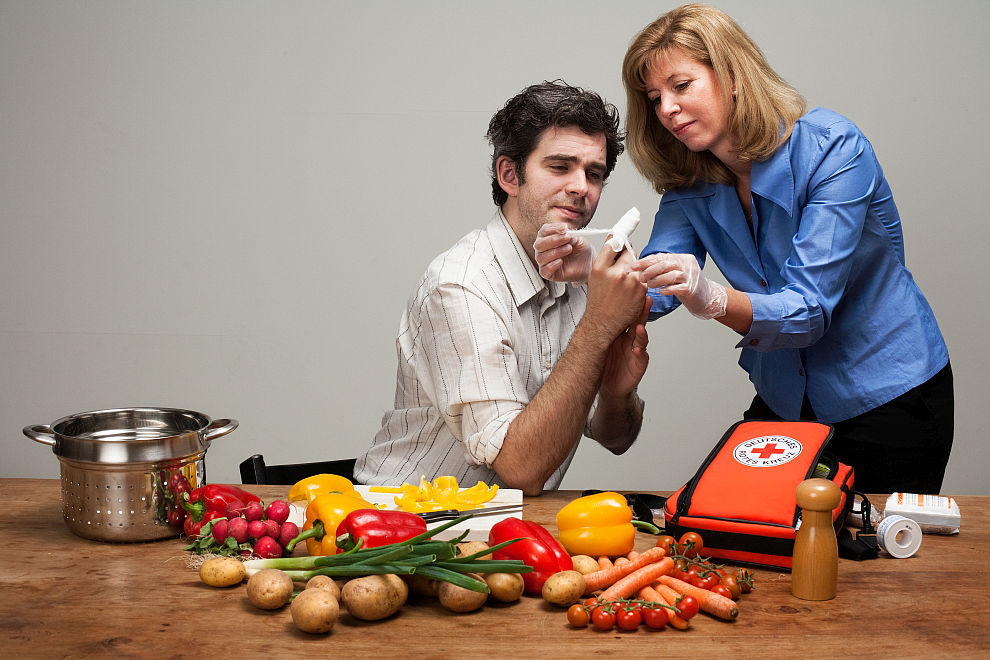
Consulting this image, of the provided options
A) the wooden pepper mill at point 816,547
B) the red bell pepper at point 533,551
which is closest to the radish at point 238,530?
the red bell pepper at point 533,551

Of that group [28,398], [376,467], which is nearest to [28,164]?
[28,398]

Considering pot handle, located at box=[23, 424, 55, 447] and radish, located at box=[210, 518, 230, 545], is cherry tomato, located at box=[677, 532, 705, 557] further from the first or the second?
pot handle, located at box=[23, 424, 55, 447]

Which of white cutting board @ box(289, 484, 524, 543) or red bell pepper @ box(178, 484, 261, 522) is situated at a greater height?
red bell pepper @ box(178, 484, 261, 522)

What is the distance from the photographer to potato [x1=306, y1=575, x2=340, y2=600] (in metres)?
1.27

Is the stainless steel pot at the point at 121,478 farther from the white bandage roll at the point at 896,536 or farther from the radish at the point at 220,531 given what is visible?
the white bandage roll at the point at 896,536

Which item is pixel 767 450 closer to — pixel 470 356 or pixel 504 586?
pixel 504 586

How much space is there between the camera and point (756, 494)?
1529 mm

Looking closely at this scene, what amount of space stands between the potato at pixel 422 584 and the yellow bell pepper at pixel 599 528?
0.96 feet

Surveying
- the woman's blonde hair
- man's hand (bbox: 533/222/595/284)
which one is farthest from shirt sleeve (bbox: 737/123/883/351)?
man's hand (bbox: 533/222/595/284)

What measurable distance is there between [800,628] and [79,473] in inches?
47.5

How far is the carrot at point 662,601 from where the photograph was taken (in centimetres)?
125

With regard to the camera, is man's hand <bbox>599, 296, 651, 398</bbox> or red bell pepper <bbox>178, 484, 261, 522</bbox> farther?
man's hand <bbox>599, 296, 651, 398</bbox>

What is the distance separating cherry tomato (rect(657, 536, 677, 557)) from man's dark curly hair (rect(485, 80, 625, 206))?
3.91 ft

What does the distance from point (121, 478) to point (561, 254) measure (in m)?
1.19
